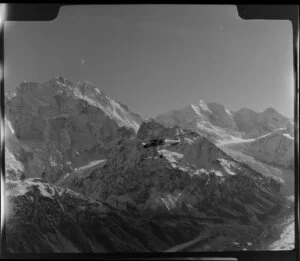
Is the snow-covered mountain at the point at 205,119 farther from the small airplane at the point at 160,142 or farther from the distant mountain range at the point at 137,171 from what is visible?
the small airplane at the point at 160,142

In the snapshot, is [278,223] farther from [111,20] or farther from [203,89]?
[111,20]

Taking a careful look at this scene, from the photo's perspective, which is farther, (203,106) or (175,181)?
(175,181)

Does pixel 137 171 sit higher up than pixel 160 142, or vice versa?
pixel 160 142

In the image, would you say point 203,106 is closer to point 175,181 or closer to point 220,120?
point 220,120

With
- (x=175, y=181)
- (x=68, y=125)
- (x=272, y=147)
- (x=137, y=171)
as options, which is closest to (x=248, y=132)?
(x=272, y=147)

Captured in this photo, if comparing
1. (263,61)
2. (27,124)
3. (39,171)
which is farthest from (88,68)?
(263,61)

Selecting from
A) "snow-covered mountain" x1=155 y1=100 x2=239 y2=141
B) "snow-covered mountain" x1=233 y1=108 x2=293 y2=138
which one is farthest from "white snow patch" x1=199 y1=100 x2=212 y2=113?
"snow-covered mountain" x1=233 y1=108 x2=293 y2=138

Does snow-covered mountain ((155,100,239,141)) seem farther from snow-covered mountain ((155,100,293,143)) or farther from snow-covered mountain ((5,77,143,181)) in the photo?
snow-covered mountain ((5,77,143,181))

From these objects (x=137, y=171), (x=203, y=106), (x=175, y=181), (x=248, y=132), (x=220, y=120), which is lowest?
(x=175, y=181)

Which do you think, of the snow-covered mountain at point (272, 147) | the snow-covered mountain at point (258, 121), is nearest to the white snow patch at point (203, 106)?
the snow-covered mountain at point (258, 121)
